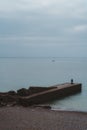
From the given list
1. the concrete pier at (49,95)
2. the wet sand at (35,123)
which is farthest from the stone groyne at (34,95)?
the wet sand at (35,123)

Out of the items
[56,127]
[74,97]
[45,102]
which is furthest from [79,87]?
[56,127]

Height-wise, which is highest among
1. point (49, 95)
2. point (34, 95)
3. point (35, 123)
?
point (34, 95)

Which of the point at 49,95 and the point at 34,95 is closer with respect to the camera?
the point at 34,95

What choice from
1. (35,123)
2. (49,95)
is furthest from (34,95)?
(35,123)

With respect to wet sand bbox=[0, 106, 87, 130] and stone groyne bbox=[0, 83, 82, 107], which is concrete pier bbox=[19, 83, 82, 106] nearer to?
stone groyne bbox=[0, 83, 82, 107]

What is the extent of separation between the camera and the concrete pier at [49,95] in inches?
1041

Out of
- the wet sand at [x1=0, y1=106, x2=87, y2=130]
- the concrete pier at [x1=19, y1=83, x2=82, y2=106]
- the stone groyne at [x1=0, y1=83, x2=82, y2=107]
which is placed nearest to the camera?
the wet sand at [x1=0, y1=106, x2=87, y2=130]

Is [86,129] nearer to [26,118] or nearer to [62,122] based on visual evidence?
[62,122]

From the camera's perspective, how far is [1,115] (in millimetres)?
17453

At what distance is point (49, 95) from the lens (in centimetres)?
3198

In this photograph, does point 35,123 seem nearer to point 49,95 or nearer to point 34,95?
point 34,95

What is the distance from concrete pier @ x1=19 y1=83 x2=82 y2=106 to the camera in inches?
1041

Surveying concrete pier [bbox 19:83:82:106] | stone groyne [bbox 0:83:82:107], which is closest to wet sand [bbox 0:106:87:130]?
stone groyne [bbox 0:83:82:107]

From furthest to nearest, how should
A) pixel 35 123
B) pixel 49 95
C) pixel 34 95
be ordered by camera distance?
pixel 49 95, pixel 34 95, pixel 35 123
